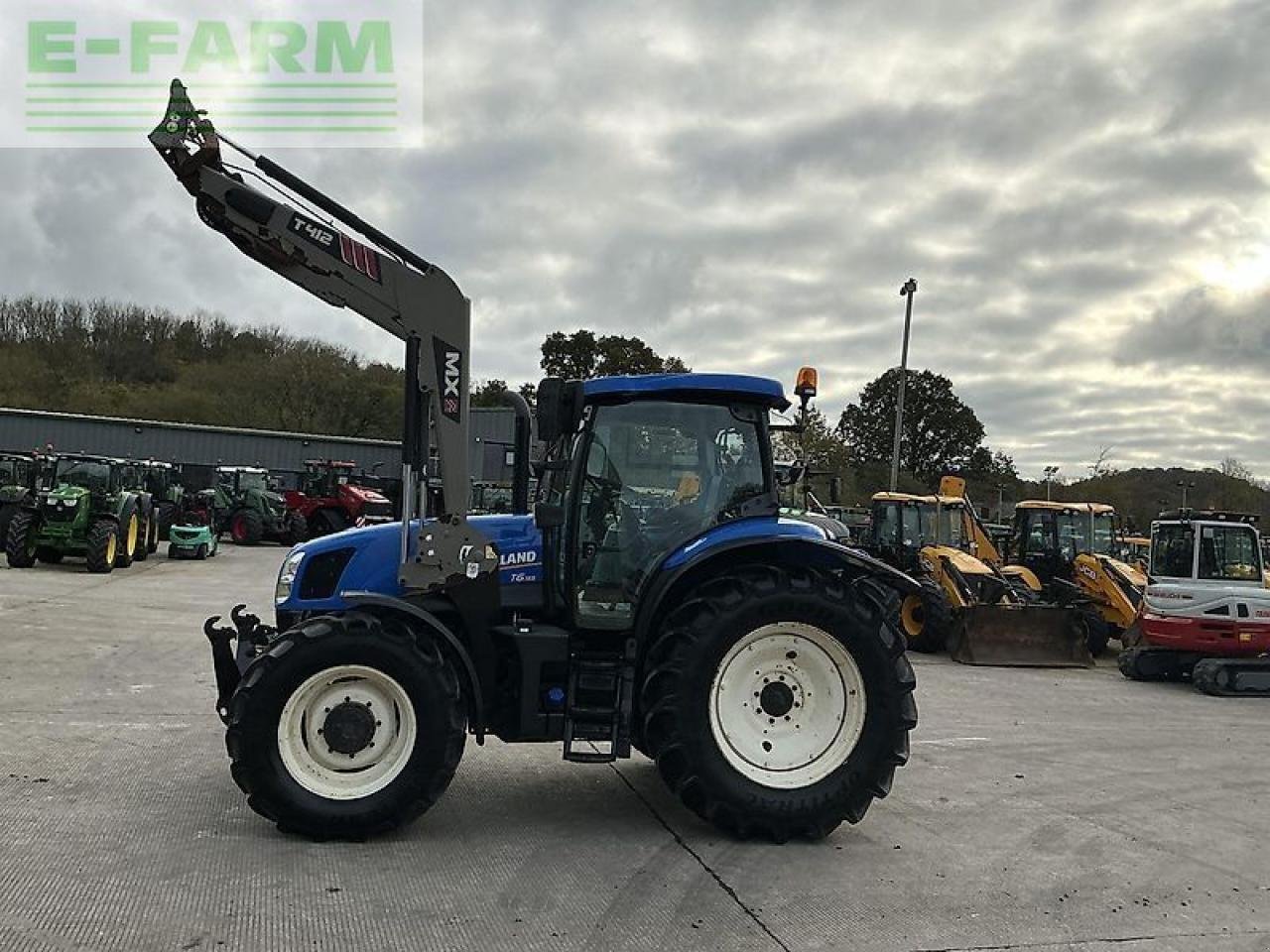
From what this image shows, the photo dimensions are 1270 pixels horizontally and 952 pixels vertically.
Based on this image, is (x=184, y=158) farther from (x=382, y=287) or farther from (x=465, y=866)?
(x=465, y=866)

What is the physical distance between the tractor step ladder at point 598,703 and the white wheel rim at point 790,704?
1.57ft

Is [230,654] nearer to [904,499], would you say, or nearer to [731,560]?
[731,560]

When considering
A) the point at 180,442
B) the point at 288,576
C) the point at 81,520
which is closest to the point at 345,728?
the point at 288,576

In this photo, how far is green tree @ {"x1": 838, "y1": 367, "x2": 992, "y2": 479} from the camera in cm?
6469

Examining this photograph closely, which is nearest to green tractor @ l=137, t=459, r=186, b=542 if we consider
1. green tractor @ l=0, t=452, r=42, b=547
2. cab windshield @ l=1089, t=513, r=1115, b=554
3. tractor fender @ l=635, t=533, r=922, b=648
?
green tractor @ l=0, t=452, r=42, b=547

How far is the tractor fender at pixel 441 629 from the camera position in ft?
16.6

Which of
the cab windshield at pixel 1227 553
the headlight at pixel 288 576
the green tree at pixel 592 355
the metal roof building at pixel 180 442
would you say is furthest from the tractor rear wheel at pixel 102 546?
the green tree at pixel 592 355

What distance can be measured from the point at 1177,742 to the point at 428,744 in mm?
6533

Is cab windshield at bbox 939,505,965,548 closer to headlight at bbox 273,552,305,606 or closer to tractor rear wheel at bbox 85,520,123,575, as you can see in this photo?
headlight at bbox 273,552,305,606

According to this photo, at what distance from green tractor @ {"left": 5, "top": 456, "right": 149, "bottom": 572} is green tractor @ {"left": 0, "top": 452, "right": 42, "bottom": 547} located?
0.54 metres

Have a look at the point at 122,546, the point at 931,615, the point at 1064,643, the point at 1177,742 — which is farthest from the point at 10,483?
the point at 1177,742

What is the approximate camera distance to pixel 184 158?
5176 mm

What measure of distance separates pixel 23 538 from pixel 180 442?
27.0 m

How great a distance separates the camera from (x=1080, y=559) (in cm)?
1599
